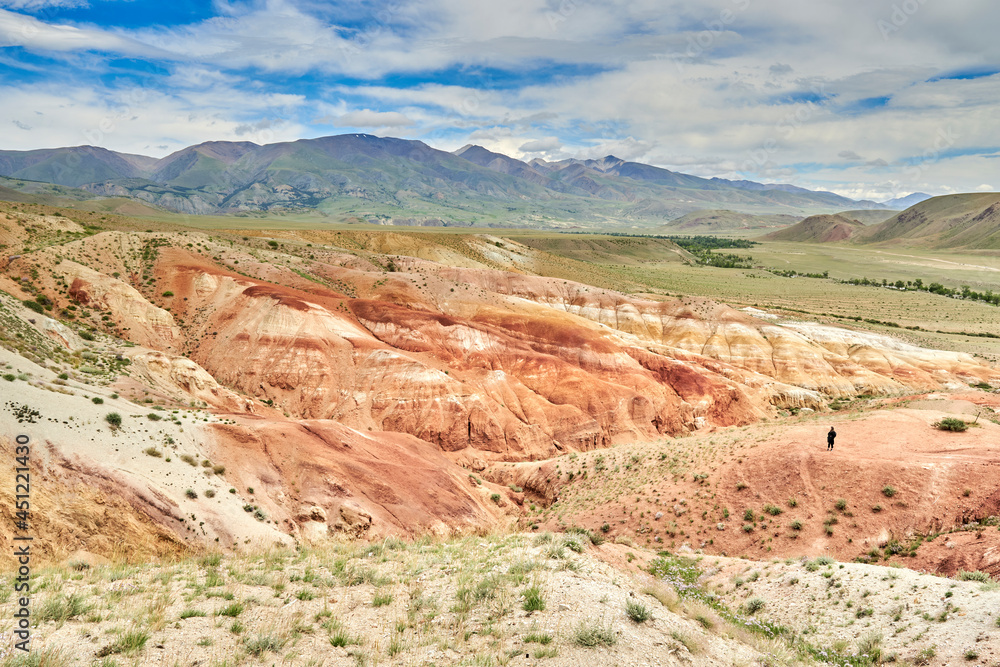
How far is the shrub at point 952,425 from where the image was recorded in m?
26.8

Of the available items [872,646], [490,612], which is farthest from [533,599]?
[872,646]

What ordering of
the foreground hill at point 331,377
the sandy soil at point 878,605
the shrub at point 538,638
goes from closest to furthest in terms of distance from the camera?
the shrub at point 538,638 < the sandy soil at point 878,605 < the foreground hill at point 331,377

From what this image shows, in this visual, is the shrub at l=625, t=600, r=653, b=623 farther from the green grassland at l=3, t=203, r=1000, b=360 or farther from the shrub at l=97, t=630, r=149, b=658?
the green grassland at l=3, t=203, r=1000, b=360

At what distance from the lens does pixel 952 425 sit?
27.0 metres

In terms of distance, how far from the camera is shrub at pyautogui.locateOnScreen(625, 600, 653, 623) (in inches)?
418

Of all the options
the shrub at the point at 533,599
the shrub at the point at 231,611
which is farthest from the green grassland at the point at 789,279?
the shrub at the point at 533,599

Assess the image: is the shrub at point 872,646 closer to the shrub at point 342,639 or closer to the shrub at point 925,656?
the shrub at point 925,656

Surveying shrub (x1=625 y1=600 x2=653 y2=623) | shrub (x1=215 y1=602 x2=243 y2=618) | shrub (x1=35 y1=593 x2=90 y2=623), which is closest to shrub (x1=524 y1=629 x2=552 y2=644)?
shrub (x1=625 y1=600 x2=653 y2=623)

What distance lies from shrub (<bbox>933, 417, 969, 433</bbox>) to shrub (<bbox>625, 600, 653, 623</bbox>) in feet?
86.2

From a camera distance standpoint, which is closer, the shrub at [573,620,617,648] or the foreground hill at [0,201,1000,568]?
the shrub at [573,620,617,648]

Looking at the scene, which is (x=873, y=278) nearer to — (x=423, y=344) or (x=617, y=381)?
(x=617, y=381)

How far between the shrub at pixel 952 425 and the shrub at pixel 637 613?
26259 mm

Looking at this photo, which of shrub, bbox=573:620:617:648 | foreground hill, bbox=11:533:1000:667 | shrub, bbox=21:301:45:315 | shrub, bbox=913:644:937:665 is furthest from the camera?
shrub, bbox=21:301:45:315

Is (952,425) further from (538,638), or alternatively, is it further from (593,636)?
(538,638)
